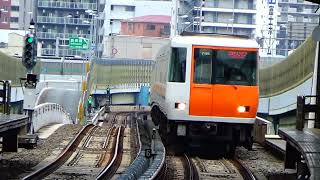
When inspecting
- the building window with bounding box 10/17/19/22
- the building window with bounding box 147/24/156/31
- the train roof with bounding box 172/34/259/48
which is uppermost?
the building window with bounding box 10/17/19/22

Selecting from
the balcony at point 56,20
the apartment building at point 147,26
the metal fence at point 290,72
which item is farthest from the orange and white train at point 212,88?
the apartment building at point 147,26

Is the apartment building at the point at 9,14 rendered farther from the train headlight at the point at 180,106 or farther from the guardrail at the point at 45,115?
the train headlight at the point at 180,106

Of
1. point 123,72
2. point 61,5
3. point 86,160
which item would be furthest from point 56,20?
point 86,160

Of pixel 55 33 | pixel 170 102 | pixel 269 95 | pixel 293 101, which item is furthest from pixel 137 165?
pixel 55 33

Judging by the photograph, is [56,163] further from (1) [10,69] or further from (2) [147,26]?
(2) [147,26]

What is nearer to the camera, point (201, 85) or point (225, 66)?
point (201, 85)

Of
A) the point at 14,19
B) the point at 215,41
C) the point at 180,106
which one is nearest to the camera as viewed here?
the point at 180,106

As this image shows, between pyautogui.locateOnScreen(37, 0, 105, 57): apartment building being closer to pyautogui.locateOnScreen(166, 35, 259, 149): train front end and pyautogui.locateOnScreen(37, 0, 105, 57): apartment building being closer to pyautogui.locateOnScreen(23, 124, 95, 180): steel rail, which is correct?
pyautogui.locateOnScreen(23, 124, 95, 180): steel rail

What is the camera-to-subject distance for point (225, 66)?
16.6 metres

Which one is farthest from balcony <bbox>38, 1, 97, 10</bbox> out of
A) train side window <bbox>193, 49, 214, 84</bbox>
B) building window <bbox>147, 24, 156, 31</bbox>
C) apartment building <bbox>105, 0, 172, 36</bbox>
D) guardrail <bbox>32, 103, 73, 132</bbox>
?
train side window <bbox>193, 49, 214, 84</bbox>

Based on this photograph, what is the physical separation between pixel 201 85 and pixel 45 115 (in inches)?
561

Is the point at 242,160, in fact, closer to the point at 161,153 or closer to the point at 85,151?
the point at 161,153

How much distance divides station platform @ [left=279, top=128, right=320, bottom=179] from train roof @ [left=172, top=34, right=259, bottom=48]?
A: 4.09 m

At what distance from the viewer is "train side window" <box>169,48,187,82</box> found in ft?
54.4
